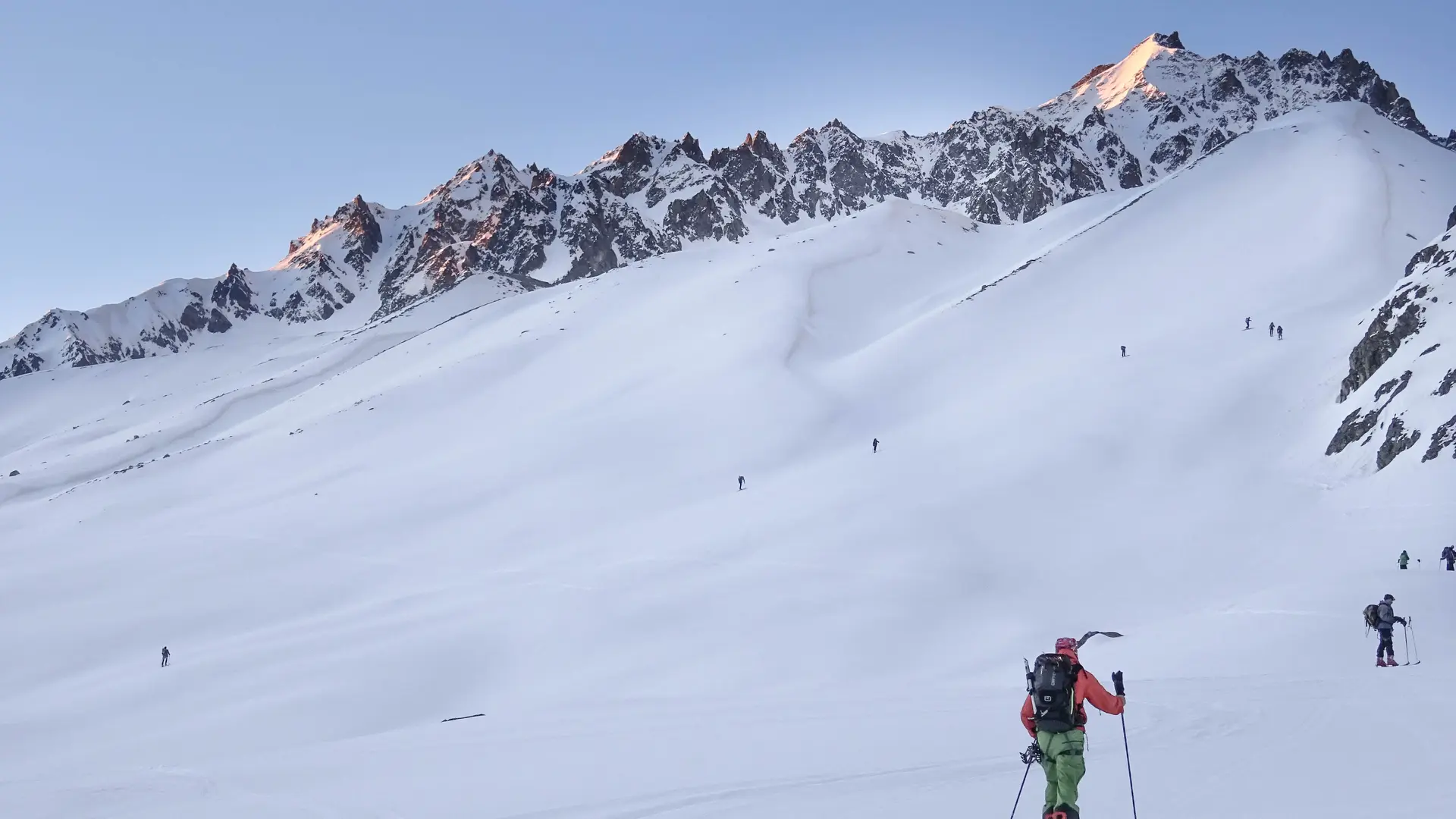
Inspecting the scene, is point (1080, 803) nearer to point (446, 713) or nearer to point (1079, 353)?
point (446, 713)

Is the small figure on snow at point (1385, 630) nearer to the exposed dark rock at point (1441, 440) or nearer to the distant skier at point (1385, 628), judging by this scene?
the distant skier at point (1385, 628)

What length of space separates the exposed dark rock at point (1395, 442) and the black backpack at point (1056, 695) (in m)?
30.6

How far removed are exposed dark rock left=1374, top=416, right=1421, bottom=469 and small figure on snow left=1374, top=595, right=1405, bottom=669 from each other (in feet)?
61.2

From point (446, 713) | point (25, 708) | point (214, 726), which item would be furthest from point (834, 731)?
point (25, 708)

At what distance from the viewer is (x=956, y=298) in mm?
79062

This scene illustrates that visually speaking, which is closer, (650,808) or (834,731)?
(650,808)

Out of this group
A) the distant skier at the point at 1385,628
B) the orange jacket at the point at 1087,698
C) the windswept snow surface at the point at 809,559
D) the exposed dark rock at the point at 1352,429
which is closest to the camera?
the orange jacket at the point at 1087,698

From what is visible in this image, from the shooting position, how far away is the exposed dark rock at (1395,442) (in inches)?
1229

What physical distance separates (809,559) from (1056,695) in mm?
26329

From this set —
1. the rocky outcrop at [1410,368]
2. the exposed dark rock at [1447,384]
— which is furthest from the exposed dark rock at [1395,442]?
the exposed dark rock at [1447,384]

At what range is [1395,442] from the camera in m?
32.0

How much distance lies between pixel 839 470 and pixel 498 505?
18.4 m

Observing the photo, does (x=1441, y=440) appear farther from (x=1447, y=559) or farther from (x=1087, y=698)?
(x=1087, y=698)

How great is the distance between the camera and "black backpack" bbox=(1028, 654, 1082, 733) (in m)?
7.57
